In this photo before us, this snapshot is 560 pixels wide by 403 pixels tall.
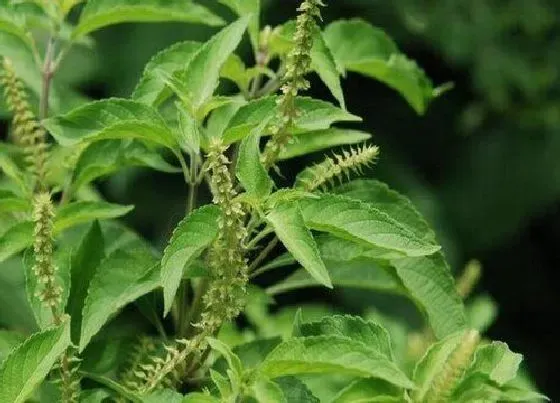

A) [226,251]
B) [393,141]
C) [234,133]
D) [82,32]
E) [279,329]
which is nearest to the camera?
[226,251]

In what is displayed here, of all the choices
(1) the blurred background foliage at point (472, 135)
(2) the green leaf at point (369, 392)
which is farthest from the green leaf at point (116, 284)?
(1) the blurred background foliage at point (472, 135)

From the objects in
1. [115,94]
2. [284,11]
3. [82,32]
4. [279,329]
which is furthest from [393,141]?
Result: [82,32]

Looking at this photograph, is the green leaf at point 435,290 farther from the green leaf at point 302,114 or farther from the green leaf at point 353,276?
the green leaf at point 302,114

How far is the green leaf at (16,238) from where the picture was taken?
4.60 ft

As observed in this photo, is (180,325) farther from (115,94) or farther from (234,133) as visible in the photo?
(115,94)

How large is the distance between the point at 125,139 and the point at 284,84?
299 mm

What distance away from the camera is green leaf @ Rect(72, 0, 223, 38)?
161 centimetres

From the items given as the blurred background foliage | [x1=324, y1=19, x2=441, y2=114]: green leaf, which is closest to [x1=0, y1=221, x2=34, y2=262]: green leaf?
[x1=324, y1=19, x2=441, y2=114]: green leaf

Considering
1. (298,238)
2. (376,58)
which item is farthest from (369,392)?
(376,58)

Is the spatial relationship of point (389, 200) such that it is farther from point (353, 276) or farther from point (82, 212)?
point (82, 212)

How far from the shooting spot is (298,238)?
121 centimetres

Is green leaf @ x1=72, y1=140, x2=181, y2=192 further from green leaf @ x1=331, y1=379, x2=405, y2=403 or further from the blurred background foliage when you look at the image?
the blurred background foliage

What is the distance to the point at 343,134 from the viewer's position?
4.88 feet

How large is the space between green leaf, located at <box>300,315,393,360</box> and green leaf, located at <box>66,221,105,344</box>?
302mm
